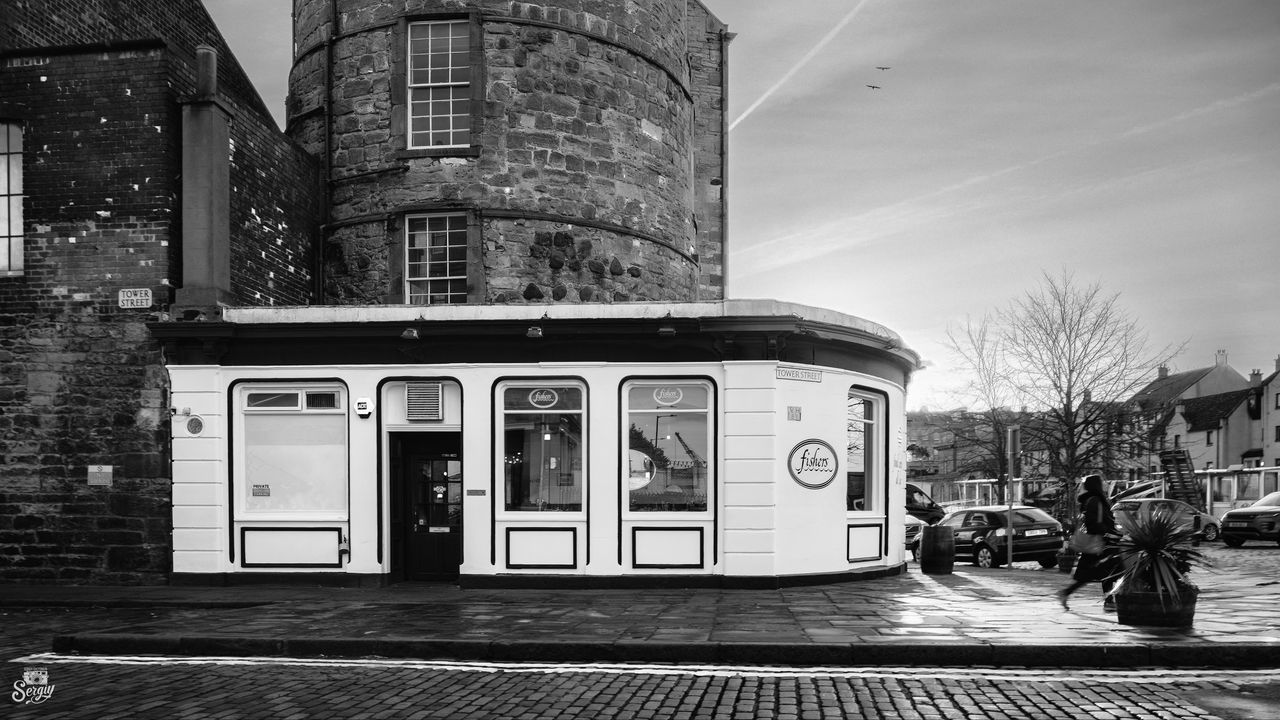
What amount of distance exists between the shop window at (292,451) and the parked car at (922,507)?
908 inches

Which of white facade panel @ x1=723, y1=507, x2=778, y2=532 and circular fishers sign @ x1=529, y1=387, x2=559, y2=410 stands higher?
circular fishers sign @ x1=529, y1=387, x2=559, y2=410

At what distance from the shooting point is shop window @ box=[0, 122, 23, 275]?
681 inches

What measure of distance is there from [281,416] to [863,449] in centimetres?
945

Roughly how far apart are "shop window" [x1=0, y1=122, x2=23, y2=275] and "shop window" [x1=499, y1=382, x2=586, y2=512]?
27.9 feet

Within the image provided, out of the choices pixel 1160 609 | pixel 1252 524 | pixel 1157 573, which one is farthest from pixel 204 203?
pixel 1252 524

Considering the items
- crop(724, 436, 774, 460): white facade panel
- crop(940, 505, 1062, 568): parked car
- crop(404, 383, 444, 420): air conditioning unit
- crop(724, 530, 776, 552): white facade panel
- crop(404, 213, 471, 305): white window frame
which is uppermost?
crop(404, 213, 471, 305): white window frame

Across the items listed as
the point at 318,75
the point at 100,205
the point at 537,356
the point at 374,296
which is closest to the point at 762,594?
the point at 537,356

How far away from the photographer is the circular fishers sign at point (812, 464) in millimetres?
15945

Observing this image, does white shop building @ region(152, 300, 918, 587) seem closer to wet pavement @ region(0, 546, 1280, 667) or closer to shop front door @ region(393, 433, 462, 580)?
shop front door @ region(393, 433, 462, 580)

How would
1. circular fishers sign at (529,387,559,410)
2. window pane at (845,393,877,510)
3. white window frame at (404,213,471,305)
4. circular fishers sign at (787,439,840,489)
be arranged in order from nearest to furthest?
circular fishers sign at (787,439,840,489), circular fishers sign at (529,387,559,410), window pane at (845,393,877,510), white window frame at (404,213,471,305)

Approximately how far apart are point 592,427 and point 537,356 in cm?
136

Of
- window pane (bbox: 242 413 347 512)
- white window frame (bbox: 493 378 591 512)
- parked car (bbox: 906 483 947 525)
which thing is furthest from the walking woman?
parked car (bbox: 906 483 947 525)

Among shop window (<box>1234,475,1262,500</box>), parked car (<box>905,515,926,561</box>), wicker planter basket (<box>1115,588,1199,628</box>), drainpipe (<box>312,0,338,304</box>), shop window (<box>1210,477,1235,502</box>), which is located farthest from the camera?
shop window (<box>1210,477,1235,502</box>)

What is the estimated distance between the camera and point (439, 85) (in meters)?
20.3
